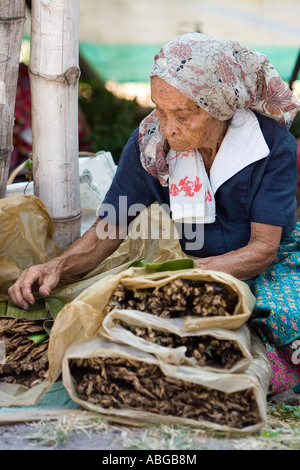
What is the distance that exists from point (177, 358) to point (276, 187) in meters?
0.87

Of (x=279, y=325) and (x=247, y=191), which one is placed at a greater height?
(x=247, y=191)

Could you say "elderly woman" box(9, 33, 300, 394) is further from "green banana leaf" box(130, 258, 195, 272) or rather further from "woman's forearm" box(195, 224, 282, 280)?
"green banana leaf" box(130, 258, 195, 272)

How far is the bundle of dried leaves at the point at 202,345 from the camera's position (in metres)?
1.99

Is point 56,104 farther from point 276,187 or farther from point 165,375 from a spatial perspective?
point 165,375

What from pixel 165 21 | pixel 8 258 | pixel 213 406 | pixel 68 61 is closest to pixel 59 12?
pixel 68 61

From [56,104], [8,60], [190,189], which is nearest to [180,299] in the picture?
[190,189]

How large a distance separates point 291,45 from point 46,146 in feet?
12.4

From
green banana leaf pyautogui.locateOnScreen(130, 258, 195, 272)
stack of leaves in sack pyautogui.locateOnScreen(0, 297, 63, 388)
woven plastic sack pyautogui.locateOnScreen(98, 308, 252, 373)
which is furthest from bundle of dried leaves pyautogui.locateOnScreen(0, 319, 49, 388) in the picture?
green banana leaf pyautogui.locateOnScreen(130, 258, 195, 272)

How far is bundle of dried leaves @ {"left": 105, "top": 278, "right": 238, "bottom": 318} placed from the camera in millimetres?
2029

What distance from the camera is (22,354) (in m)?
2.38

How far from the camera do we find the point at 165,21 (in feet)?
19.2

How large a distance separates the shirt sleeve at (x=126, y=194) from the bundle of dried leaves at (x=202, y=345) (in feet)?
2.74

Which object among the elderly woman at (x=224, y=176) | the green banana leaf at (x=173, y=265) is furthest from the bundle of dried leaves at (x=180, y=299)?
the elderly woman at (x=224, y=176)

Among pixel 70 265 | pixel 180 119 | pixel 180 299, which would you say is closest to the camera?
pixel 180 299
